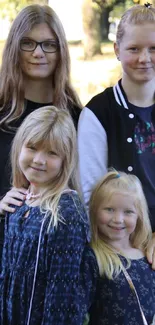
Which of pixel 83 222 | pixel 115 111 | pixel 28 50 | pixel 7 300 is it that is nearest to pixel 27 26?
pixel 28 50

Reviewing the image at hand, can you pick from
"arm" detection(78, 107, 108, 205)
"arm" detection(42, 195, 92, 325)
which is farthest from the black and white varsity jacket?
"arm" detection(42, 195, 92, 325)

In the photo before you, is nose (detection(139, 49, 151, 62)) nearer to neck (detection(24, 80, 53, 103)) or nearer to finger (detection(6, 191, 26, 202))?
neck (detection(24, 80, 53, 103))

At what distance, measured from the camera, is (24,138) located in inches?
80.4

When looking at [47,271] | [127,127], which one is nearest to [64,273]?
[47,271]

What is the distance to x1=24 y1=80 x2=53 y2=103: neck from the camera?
8.36 feet

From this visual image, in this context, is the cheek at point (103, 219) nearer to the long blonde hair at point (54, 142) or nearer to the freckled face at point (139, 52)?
the long blonde hair at point (54, 142)

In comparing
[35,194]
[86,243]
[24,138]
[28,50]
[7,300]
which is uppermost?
[28,50]

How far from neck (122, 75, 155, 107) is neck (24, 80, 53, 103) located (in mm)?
370

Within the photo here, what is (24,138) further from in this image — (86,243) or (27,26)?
(27,26)

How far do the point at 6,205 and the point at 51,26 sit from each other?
815 millimetres

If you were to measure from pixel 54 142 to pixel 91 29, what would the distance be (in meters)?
3.88

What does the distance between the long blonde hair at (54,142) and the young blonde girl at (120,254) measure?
151 mm

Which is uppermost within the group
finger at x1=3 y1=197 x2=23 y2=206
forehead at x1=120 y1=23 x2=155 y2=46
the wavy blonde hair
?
the wavy blonde hair

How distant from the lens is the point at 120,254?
2152 mm
